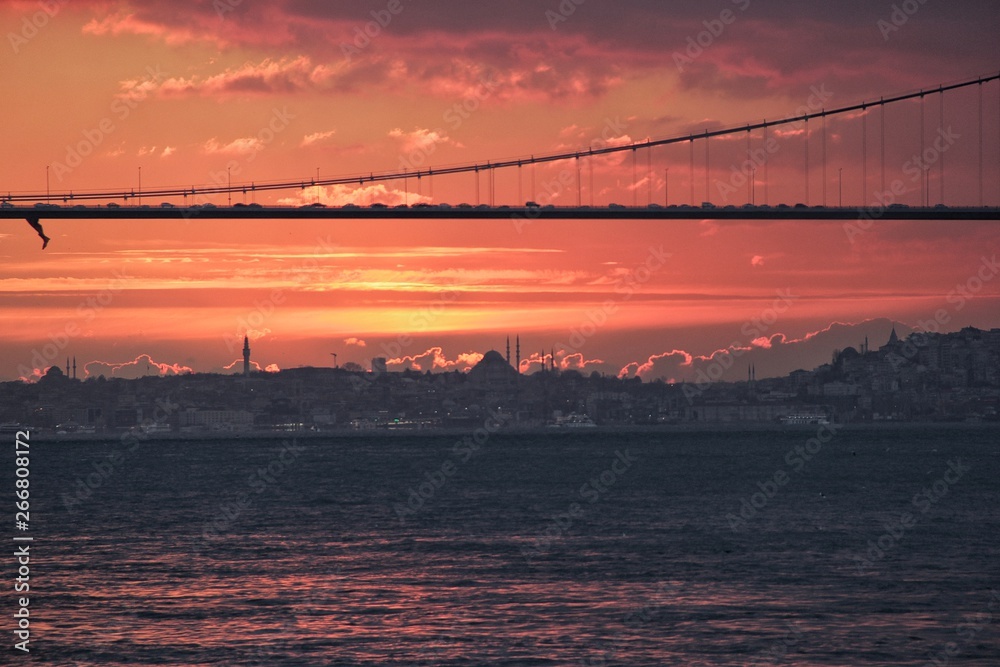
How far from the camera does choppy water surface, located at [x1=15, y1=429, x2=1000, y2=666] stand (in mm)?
23016

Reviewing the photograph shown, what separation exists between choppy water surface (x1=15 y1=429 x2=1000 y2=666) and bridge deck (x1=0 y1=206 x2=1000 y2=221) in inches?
494

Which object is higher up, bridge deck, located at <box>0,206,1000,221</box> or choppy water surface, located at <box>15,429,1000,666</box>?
bridge deck, located at <box>0,206,1000,221</box>

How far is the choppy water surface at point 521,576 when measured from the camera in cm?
2302

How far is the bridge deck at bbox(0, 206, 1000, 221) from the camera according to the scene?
56.4 m

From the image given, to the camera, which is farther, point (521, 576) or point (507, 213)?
point (507, 213)

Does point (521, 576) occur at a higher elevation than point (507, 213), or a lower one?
lower

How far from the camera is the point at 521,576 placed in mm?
30984

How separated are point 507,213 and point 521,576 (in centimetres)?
2888

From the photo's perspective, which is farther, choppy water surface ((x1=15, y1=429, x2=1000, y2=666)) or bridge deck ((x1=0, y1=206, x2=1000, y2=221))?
bridge deck ((x1=0, y1=206, x2=1000, y2=221))

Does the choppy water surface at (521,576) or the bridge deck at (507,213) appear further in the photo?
the bridge deck at (507,213)

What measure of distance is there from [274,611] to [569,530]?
17.3 meters

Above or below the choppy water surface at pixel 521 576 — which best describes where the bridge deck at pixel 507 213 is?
above

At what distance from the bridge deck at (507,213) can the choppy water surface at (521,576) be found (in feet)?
41.2

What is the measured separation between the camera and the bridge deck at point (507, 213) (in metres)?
56.4
